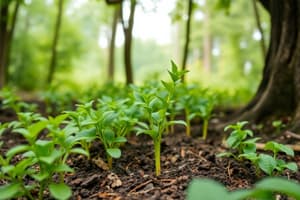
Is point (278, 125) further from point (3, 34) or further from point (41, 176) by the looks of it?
point (3, 34)

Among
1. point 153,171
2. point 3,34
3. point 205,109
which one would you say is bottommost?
point 153,171

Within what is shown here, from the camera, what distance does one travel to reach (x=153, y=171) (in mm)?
2102

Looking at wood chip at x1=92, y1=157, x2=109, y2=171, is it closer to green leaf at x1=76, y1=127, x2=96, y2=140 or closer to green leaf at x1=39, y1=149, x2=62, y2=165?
green leaf at x1=76, y1=127, x2=96, y2=140

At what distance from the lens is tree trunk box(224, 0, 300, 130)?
313 cm

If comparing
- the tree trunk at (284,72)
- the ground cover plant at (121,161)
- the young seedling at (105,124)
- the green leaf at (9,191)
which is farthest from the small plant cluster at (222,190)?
the tree trunk at (284,72)

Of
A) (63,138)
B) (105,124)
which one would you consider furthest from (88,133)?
(63,138)

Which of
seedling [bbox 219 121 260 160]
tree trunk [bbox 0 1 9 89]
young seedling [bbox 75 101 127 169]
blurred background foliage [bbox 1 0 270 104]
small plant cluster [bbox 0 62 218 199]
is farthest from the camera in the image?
blurred background foliage [bbox 1 0 270 104]

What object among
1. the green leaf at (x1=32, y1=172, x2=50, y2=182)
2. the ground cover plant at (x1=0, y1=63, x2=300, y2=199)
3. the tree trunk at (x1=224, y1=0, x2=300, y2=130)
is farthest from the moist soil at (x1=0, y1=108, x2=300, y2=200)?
the tree trunk at (x1=224, y1=0, x2=300, y2=130)

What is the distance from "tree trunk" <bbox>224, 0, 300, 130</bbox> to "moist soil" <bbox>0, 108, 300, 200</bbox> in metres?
0.51

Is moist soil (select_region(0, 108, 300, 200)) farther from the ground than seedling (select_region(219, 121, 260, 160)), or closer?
closer

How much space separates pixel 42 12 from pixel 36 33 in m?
0.76

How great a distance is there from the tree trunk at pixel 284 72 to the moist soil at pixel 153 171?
51cm

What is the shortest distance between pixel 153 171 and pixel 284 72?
1.68 meters

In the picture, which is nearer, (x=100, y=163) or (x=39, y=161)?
(x=39, y=161)
